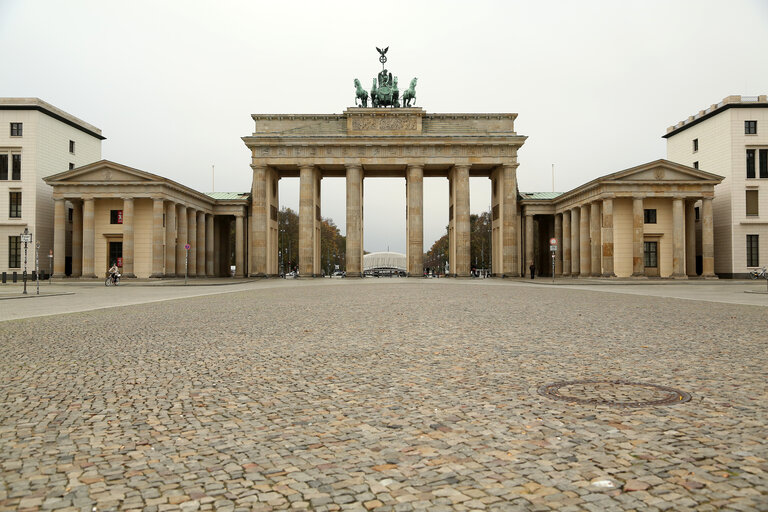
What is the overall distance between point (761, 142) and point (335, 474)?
204 ft

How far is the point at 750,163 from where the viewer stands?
5462 centimetres

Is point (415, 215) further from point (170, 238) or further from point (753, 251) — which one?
point (753, 251)

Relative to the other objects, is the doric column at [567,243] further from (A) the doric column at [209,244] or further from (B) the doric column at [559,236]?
(A) the doric column at [209,244]

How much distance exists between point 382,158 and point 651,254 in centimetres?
2816

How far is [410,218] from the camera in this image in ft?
209

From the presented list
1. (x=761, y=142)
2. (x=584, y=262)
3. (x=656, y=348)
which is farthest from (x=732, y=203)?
(x=656, y=348)

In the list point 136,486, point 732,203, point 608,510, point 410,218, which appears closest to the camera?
point 608,510

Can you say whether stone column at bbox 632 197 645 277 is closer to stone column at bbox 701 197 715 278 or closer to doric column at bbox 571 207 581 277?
stone column at bbox 701 197 715 278

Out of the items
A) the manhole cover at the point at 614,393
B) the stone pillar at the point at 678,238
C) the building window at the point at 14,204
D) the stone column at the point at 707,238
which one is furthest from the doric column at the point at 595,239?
the building window at the point at 14,204

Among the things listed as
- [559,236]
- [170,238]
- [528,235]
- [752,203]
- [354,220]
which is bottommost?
[170,238]

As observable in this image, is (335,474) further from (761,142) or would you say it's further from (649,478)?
(761,142)

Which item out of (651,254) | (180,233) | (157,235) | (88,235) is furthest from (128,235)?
(651,254)

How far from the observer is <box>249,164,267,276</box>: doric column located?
6253cm

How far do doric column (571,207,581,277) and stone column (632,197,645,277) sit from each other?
26.1 feet
